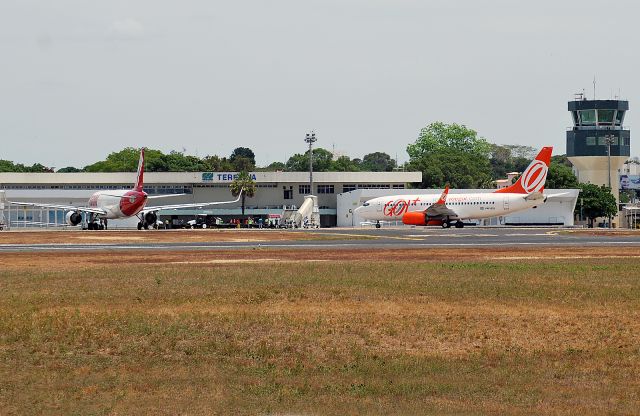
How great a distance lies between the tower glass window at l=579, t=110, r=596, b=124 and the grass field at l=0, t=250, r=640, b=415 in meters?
121

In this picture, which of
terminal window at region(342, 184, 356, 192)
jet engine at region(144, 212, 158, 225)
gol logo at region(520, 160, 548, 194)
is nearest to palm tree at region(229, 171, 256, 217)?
terminal window at region(342, 184, 356, 192)

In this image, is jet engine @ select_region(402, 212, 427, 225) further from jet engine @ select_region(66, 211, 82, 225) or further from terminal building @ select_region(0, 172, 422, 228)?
terminal building @ select_region(0, 172, 422, 228)

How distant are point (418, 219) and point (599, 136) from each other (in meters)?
55.1

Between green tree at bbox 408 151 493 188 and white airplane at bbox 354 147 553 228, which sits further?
green tree at bbox 408 151 493 188

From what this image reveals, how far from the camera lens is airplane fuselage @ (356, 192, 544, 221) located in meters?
108

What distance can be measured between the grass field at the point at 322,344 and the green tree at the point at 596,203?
108 m

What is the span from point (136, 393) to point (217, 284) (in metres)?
16.6

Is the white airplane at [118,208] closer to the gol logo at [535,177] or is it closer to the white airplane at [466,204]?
the white airplane at [466,204]

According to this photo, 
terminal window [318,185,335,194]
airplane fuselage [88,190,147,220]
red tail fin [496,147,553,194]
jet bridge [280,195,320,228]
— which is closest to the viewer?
red tail fin [496,147,553,194]

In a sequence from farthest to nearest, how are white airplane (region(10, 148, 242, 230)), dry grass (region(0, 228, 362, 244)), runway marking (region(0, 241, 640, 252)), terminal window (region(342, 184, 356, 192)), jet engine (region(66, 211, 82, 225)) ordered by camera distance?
terminal window (region(342, 184, 356, 192)), jet engine (region(66, 211, 82, 225)), white airplane (region(10, 148, 242, 230)), dry grass (region(0, 228, 362, 244)), runway marking (region(0, 241, 640, 252))

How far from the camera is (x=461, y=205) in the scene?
11050 centimetres

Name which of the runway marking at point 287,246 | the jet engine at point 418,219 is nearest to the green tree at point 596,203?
the jet engine at point 418,219

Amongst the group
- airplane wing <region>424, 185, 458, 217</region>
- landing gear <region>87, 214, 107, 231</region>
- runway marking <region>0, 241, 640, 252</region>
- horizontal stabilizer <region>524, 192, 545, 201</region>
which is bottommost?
runway marking <region>0, 241, 640, 252</region>

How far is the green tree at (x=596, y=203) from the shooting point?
143000mm
